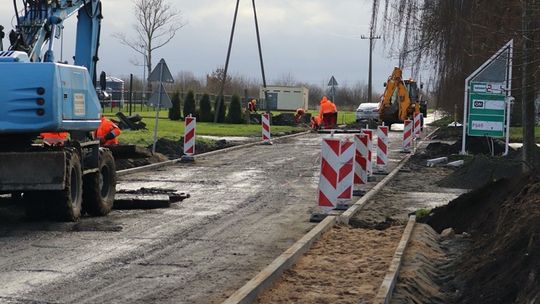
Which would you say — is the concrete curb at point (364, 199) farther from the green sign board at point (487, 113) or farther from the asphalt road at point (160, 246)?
the green sign board at point (487, 113)

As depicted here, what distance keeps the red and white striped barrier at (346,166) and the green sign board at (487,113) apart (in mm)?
9679

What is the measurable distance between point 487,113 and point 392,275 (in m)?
15.6

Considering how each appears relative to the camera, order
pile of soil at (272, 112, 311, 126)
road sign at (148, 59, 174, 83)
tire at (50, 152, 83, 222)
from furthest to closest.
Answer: pile of soil at (272, 112, 311, 126)
road sign at (148, 59, 174, 83)
tire at (50, 152, 83, 222)

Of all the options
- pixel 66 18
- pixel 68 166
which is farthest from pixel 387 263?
pixel 66 18

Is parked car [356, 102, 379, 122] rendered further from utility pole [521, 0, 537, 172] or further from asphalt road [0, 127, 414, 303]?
utility pole [521, 0, 537, 172]

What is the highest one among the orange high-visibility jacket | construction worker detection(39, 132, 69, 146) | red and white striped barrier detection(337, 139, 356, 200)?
the orange high-visibility jacket

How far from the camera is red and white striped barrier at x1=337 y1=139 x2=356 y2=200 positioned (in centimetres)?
1391

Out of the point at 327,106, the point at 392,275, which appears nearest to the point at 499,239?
the point at 392,275

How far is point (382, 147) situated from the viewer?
21922 millimetres

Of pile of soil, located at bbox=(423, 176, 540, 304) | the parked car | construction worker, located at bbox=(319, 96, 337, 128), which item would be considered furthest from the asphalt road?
the parked car

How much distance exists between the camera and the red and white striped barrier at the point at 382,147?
21672 millimetres

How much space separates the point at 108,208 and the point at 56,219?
1451 millimetres

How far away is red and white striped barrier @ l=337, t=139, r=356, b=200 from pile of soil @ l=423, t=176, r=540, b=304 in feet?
4.82

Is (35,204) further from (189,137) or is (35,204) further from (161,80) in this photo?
(161,80)
